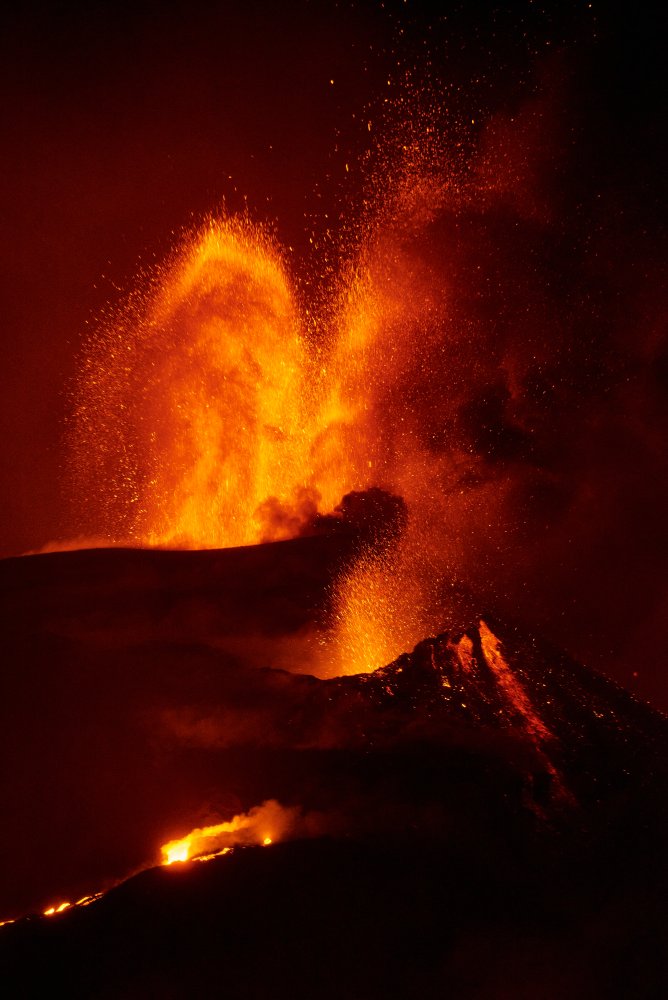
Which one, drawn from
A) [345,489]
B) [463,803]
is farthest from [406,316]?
[463,803]

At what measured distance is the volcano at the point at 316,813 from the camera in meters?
3.65

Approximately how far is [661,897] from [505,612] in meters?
7.07

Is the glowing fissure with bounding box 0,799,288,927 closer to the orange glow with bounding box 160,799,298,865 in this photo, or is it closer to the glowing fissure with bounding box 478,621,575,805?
the orange glow with bounding box 160,799,298,865

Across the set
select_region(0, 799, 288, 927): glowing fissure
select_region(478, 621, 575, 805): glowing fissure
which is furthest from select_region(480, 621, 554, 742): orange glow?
select_region(0, 799, 288, 927): glowing fissure

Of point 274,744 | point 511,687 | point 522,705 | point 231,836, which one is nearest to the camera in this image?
point 231,836

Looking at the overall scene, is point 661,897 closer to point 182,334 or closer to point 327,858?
point 327,858

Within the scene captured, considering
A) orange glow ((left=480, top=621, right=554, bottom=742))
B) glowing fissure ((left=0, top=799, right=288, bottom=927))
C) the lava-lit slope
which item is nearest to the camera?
glowing fissure ((left=0, top=799, right=288, bottom=927))

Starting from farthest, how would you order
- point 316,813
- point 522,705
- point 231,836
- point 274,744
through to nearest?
point 522,705 < point 274,744 < point 316,813 < point 231,836

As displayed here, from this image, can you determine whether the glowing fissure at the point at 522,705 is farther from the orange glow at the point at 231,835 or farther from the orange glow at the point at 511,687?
the orange glow at the point at 231,835

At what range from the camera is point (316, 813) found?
481 cm

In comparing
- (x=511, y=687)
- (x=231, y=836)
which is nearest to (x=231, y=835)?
(x=231, y=836)

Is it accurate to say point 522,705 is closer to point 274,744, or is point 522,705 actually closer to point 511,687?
point 511,687

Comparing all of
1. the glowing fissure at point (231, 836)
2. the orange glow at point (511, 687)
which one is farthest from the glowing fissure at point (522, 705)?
the glowing fissure at point (231, 836)

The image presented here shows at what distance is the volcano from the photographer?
12.0 ft
